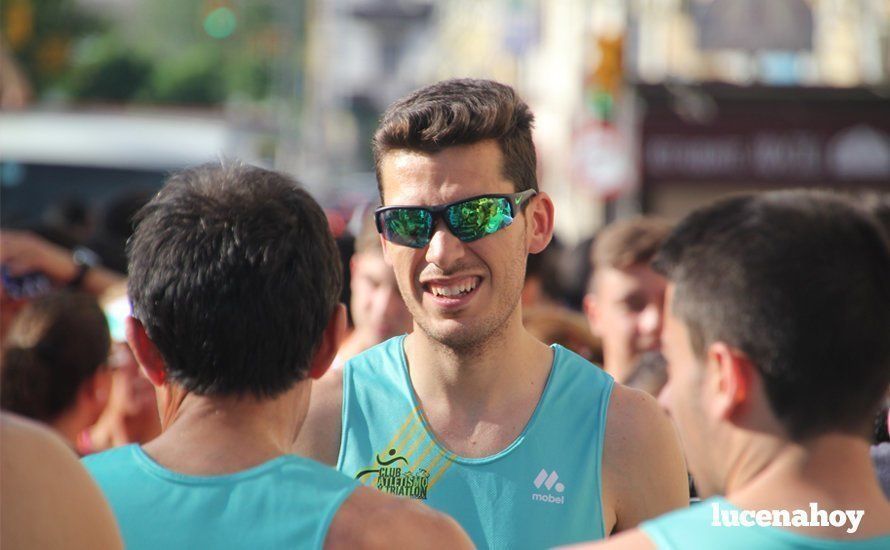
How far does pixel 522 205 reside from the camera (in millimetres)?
3518

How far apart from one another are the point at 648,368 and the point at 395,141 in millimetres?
1948

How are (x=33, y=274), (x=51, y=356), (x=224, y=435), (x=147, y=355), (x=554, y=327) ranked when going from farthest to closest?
1. (x=33, y=274)
2. (x=554, y=327)
3. (x=51, y=356)
4. (x=147, y=355)
5. (x=224, y=435)

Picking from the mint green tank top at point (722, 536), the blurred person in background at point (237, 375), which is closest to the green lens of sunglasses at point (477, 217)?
the blurred person in background at point (237, 375)

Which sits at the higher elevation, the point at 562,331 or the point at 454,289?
the point at 454,289

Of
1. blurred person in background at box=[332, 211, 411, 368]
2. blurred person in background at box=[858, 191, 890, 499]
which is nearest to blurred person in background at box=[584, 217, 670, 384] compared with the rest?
blurred person in background at box=[332, 211, 411, 368]

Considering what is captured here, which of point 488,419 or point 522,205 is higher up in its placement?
point 522,205

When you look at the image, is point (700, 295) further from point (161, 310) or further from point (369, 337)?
point (369, 337)

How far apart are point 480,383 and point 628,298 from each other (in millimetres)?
2745

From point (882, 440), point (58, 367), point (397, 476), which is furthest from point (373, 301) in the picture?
point (882, 440)

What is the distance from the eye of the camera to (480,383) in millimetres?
3426

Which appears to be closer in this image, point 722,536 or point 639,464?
point 722,536

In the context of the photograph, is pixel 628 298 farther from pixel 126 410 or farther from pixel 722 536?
pixel 722 536

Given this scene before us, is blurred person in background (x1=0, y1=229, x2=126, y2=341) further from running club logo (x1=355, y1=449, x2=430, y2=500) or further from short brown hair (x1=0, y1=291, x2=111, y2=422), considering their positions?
running club logo (x1=355, y1=449, x2=430, y2=500)

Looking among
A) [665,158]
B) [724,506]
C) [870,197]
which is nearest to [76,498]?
[724,506]
